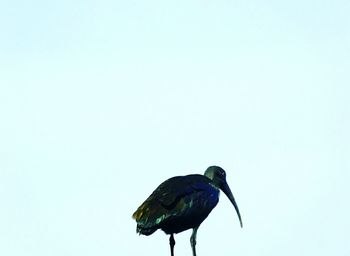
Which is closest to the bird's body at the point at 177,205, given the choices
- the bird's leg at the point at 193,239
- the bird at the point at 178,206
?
the bird at the point at 178,206

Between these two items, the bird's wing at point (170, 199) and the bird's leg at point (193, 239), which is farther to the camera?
the bird's leg at point (193, 239)

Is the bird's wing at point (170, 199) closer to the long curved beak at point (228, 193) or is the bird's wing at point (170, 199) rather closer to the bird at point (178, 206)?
the bird at point (178, 206)

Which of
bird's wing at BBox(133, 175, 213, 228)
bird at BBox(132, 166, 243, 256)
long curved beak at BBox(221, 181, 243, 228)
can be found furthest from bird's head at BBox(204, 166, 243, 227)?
bird's wing at BBox(133, 175, 213, 228)

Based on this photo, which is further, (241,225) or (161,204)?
(241,225)

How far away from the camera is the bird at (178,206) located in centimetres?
5681

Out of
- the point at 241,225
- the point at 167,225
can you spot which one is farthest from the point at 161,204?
the point at 241,225

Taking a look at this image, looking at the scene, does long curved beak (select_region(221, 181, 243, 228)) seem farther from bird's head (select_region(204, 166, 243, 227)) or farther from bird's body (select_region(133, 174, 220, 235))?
bird's body (select_region(133, 174, 220, 235))

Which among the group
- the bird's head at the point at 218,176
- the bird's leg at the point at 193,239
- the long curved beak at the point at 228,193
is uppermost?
the bird's head at the point at 218,176

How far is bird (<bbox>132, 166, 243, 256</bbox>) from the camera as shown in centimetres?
5681

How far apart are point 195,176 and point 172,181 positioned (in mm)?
865

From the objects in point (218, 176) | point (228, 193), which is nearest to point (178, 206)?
point (218, 176)

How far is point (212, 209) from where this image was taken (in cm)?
5884

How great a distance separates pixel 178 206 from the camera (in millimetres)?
57625

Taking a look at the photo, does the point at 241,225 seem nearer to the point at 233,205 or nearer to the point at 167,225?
the point at 233,205
